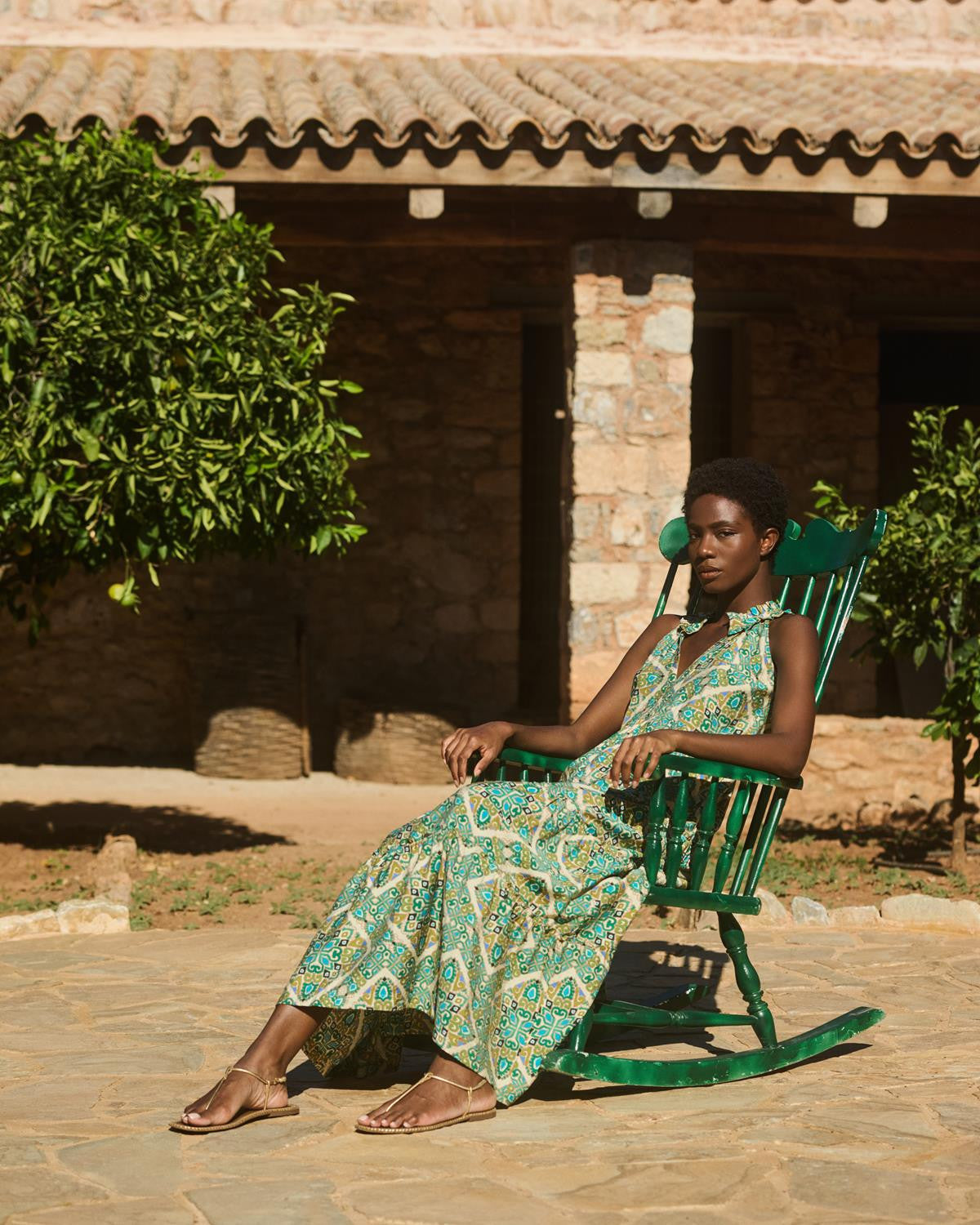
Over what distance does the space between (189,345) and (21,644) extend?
13.3 ft

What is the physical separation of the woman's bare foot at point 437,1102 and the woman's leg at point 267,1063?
0.62 feet

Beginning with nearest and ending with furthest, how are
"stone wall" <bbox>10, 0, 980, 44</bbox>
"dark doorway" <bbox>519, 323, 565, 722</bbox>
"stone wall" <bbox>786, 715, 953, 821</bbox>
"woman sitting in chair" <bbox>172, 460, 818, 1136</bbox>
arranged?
"woman sitting in chair" <bbox>172, 460, 818, 1136</bbox> → "stone wall" <bbox>786, 715, 953, 821</bbox> → "stone wall" <bbox>10, 0, 980, 44</bbox> → "dark doorway" <bbox>519, 323, 565, 722</bbox>

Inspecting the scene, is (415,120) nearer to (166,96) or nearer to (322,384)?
(166,96)

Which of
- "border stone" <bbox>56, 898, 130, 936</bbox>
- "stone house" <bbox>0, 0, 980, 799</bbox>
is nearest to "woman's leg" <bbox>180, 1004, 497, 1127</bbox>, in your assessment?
"border stone" <bbox>56, 898, 130, 936</bbox>

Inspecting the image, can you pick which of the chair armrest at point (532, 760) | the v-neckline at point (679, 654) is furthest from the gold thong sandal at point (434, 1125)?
the v-neckline at point (679, 654)

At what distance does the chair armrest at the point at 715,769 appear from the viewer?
3.16 m

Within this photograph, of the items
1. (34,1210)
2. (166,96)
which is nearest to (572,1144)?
(34,1210)

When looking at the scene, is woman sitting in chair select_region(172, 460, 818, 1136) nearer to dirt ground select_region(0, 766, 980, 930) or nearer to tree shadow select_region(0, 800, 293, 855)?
dirt ground select_region(0, 766, 980, 930)

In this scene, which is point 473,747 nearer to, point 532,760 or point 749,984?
point 532,760

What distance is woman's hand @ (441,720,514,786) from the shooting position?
3.47 m

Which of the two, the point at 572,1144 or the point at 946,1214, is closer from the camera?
the point at 946,1214

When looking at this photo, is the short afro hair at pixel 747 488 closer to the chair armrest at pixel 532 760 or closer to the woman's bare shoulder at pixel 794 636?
the woman's bare shoulder at pixel 794 636

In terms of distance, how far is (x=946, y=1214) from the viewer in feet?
8.54

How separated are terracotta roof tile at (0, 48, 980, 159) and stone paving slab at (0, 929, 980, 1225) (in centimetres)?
410
